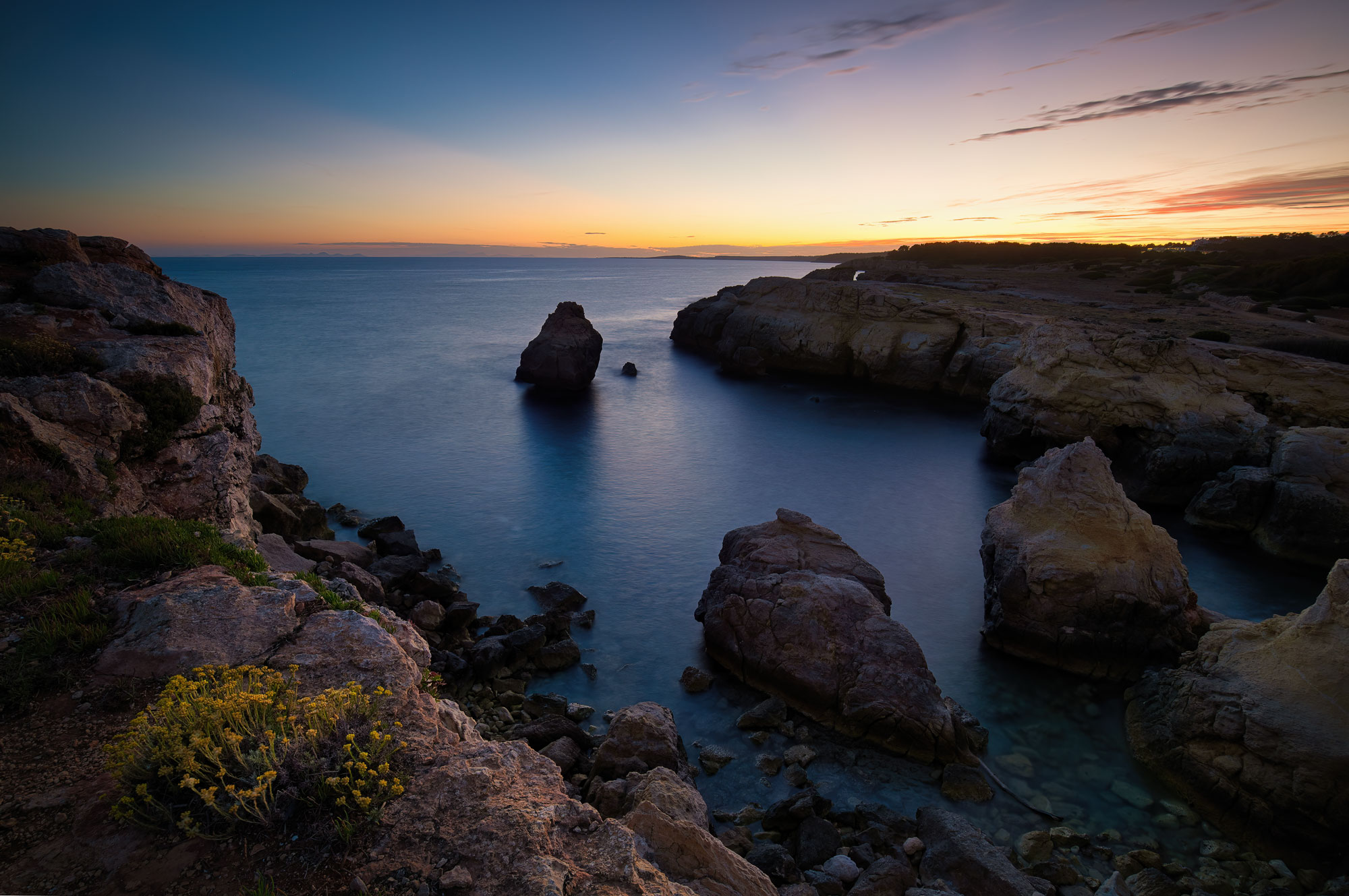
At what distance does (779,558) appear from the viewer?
691 inches

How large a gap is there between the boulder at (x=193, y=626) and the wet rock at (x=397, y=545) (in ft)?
44.5

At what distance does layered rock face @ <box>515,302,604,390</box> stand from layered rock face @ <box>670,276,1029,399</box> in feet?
51.6

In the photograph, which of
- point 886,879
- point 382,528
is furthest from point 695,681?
point 382,528

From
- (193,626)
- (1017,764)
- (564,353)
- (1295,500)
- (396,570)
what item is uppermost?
(564,353)

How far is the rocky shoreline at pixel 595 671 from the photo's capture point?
5617 millimetres

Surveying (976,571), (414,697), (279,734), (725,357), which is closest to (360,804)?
(279,734)

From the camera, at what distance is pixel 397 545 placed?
70.8 ft

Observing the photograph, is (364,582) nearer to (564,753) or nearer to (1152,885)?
(564,753)

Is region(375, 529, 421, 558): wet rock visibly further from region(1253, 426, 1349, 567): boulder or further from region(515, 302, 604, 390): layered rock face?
region(1253, 426, 1349, 567): boulder

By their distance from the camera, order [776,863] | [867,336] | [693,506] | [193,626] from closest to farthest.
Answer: [193,626]
[776,863]
[693,506]
[867,336]

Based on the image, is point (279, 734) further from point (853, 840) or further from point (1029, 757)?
point (1029, 757)

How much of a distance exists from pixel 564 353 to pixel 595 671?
1438 inches

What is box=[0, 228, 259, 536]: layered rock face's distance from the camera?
1077 centimetres

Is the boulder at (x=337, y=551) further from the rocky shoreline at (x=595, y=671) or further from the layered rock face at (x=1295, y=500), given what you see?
the layered rock face at (x=1295, y=500)
